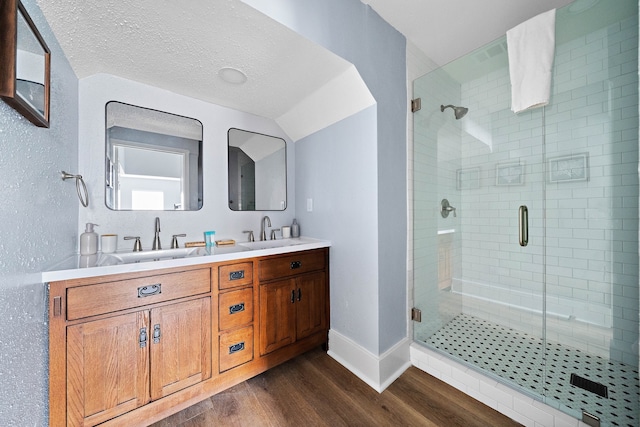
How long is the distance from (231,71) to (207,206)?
970 millimetres

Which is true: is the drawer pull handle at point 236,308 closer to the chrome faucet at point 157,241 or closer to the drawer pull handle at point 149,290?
the drawer pull handle at point 149,290

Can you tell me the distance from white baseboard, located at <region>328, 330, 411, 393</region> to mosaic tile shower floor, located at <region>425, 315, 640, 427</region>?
0.27m

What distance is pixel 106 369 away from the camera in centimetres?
110

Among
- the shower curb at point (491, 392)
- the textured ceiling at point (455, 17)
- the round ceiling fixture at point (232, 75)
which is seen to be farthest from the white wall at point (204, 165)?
the shower curb at point (491, 392)

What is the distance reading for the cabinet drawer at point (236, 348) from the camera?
1.41m

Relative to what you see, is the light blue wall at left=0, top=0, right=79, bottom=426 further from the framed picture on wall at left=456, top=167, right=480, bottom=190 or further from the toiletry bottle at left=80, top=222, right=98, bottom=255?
the framed picture on wall at left=456, top=167, right=480, bottom=190

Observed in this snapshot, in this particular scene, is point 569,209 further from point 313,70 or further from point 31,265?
point 31,265

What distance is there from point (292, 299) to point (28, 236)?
131 cm

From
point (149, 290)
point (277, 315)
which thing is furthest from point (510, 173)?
point (149, 290)

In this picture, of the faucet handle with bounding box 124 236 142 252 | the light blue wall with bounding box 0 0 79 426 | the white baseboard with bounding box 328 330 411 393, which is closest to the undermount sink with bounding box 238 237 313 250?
the faucet handle with bounding box 124 236 142 252

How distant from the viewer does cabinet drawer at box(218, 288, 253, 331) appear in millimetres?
1403

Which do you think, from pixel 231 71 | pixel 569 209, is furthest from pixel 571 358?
pixel 231 71

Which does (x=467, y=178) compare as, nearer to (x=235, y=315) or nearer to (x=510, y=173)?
(x=510, y=173)

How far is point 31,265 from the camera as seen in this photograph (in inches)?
34.7
